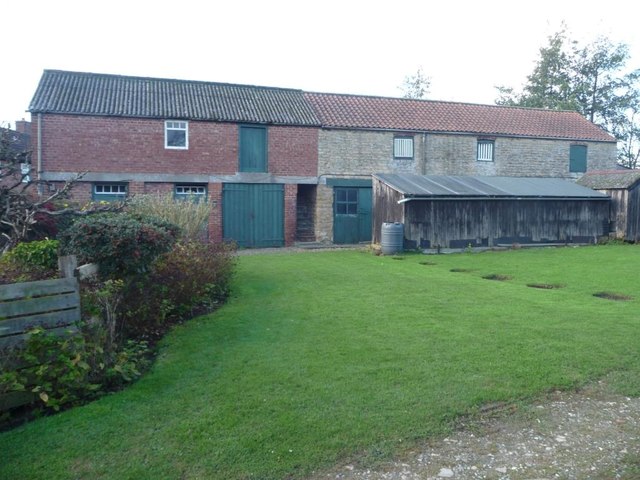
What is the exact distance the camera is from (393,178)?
22.8 m

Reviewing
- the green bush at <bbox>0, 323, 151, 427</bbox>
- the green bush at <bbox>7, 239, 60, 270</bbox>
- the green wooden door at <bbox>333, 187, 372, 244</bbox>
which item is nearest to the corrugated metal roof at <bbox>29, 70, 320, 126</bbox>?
the green wooden door at <bbox>333, 187, 372, 244</bbox>

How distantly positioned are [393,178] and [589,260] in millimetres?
8131

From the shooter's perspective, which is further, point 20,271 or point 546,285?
point 546,285

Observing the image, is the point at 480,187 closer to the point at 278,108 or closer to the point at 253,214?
the point at 278,108

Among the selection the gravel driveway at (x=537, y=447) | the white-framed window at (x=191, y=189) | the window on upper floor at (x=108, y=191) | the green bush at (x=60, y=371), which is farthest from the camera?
the white-framed window at (x=191, y=189)

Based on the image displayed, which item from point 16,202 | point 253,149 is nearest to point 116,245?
point 16,202

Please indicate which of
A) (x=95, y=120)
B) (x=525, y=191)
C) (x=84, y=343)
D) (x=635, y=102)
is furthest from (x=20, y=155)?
(x=635, y=102)

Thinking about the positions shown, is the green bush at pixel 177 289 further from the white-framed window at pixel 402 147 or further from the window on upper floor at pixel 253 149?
the white-framed window at pixel 402 147

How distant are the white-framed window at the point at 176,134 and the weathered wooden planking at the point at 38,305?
17.0 meters

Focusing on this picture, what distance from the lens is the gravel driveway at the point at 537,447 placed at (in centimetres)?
413

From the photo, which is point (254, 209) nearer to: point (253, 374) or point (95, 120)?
point (95, 120)

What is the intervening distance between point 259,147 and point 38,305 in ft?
60.1

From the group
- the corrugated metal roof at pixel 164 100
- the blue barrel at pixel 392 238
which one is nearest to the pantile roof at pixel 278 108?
the corrugated metal roof at pixel 164 100

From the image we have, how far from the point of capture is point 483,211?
21.8m
